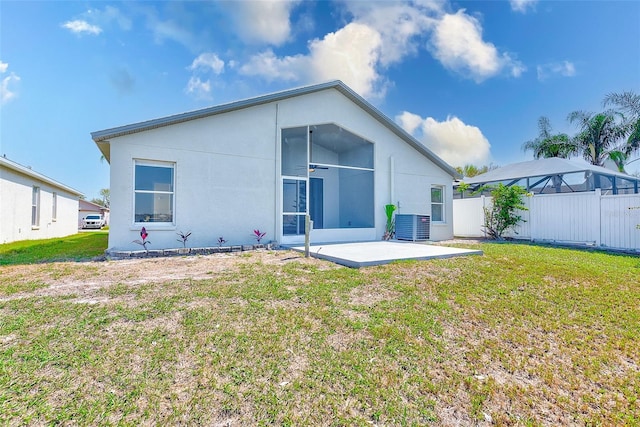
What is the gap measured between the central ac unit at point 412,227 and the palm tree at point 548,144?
22306mm

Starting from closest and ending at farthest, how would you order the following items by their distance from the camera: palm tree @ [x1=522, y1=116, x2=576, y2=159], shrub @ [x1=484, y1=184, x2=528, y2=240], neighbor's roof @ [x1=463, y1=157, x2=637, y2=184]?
1. shrub @ [x1=484, y1=184, x2=528, y2=240]
2. neighbor's roof @ [x1=463, y1=157, x2=637, y2=184]
3. palm tree @ [x1=522, y1=116, x2=576, y2=159]

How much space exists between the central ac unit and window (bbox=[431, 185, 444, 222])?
212cm

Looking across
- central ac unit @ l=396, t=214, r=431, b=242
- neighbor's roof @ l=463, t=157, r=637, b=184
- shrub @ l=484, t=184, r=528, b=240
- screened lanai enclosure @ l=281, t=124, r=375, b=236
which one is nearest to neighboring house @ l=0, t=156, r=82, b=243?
screened lanai enclosure @ l=281, t=124, r=375, b=236

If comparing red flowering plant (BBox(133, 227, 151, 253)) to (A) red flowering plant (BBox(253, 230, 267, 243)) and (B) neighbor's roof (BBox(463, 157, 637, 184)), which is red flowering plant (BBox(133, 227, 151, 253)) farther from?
(B) neighbor's roof (BBox(463, 157, 637, 184))

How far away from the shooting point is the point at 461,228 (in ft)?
53.1

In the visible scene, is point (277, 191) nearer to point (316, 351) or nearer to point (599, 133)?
point (316, 351)

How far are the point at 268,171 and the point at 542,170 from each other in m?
14.7

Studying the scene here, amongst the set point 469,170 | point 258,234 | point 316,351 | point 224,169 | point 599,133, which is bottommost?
point 316,351

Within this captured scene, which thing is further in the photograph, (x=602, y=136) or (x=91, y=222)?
(x=91, y=222)

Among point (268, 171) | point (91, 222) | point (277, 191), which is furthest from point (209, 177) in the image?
point (91, 222)

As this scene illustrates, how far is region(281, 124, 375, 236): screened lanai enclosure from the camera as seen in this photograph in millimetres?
10727

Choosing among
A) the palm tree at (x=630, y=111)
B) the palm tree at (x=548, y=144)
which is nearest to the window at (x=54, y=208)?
the palm tree at (x=548, y=144)

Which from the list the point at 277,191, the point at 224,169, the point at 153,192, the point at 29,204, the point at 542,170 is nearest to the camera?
the point at 153,192

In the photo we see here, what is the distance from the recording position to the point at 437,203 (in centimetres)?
1399
